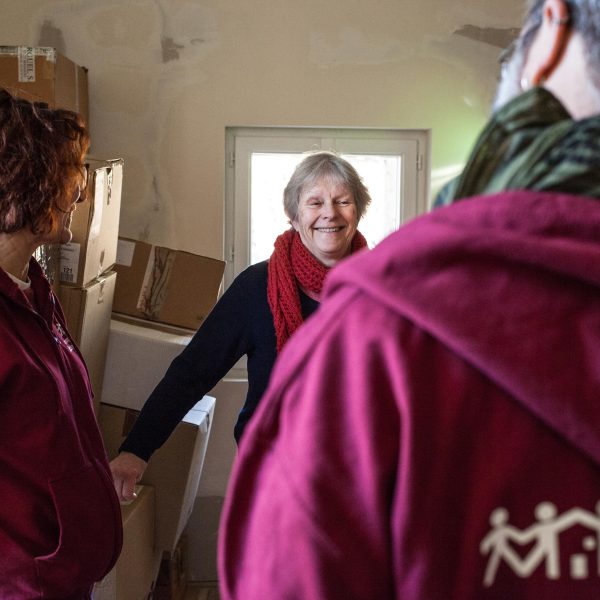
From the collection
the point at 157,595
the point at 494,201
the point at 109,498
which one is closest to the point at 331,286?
the point at 494,201

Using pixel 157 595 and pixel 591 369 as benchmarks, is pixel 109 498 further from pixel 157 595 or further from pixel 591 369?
pixel 157 595

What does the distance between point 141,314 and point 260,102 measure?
3.64 ft

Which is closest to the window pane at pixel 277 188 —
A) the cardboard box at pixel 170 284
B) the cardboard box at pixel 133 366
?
the cardboard box at pixel 170 284

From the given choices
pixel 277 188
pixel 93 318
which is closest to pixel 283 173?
pixel 277 188

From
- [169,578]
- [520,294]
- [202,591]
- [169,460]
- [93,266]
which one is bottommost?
[202,591]

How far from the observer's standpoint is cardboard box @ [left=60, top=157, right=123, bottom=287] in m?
2.29

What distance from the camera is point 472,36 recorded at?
3260 mm

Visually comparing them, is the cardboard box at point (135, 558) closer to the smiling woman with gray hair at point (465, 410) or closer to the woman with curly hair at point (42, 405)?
the woman with curly hair at point (42, 405)

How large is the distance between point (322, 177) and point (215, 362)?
2.22 feet

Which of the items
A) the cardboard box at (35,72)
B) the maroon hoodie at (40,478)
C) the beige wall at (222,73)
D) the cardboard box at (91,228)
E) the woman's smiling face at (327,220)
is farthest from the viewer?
the beige wall at (222,73)

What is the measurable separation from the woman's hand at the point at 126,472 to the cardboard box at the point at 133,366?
0.83 meters

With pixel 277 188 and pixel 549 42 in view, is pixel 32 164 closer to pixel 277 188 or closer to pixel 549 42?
pixel 549 42

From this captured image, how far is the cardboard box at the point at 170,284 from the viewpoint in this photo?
9.32 ft

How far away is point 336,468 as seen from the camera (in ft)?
1.66
